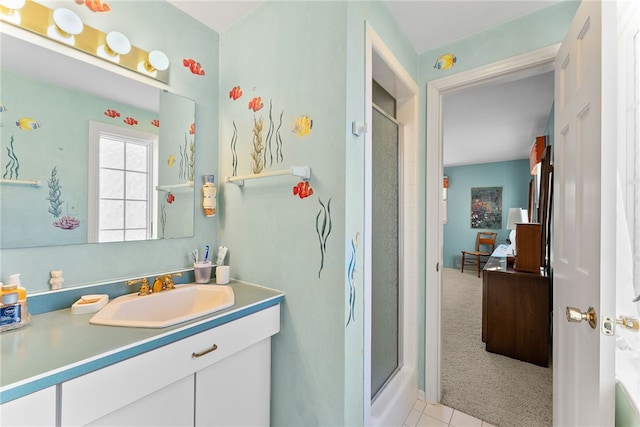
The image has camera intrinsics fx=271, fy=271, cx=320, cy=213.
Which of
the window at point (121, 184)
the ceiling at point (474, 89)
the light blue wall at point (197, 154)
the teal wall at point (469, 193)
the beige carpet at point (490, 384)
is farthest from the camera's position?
the teal wall at point (469, 193)

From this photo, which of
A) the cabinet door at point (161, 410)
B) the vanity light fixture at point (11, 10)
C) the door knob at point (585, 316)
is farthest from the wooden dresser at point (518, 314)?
the vanity light fixture at point (11, 10)

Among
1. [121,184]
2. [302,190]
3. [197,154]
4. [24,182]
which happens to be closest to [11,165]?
[24,182]

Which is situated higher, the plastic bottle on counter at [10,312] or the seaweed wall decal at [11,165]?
the seaweed wall decal at [11,165]

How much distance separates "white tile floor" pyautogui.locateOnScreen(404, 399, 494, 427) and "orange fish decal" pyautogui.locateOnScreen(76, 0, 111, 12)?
9.01 feet

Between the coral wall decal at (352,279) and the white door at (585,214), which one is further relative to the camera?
the coral wall decal at (352,279)

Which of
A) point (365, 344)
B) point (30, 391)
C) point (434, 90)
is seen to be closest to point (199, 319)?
point (30, 391)

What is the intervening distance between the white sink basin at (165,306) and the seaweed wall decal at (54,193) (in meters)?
0.45

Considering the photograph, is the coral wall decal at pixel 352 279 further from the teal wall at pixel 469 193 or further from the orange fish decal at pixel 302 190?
the teal wall at pixel 469 193

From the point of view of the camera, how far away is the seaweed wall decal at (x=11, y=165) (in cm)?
103

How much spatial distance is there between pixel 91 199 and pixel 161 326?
2.40ft

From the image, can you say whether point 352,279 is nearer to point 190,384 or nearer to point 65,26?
point 190,384

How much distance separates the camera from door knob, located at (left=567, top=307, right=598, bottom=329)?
0.85 m

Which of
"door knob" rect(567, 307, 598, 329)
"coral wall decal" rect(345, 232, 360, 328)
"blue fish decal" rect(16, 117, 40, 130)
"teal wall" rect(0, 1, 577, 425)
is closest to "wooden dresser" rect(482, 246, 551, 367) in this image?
"door knob" rect(567, 307, 598, 329)

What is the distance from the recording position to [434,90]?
1.86m
